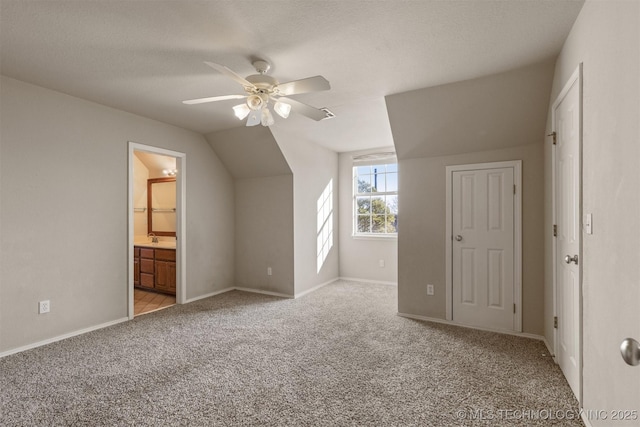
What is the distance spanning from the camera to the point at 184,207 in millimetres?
4449

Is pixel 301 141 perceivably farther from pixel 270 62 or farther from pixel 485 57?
pixel 485 57

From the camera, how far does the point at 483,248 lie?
11.3 feet

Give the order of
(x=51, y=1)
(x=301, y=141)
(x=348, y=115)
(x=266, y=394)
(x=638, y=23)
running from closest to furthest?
(x=638, y=23) → (x=51, y=1) → (x=266, y=394) → (x=348, y=115) → (x=301, y=141)

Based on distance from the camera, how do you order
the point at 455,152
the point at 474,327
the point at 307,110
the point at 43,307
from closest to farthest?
the point at 307,110 < the point at 43,307 < the point at 474,327 < the point at 455,152

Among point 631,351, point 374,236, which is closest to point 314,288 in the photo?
point 374,236

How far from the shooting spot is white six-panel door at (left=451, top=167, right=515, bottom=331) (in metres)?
3.29

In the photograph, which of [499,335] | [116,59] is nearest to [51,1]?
[116,59]

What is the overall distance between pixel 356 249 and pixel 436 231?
2308 millimetres

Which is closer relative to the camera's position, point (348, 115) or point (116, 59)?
point (116, 59)

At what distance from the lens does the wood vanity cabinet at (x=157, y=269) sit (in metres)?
4.66

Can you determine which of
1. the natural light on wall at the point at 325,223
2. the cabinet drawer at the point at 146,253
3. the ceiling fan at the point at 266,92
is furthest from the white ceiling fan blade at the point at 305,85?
the cabinet drawer at the point at 146,253

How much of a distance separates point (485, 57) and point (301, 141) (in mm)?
2934

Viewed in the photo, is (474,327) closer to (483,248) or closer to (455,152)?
(483,248)

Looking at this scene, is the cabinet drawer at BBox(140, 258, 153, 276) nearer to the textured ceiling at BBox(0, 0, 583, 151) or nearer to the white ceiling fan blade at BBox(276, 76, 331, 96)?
the textured ceiling at BBox(0, 0, 583, 151)
